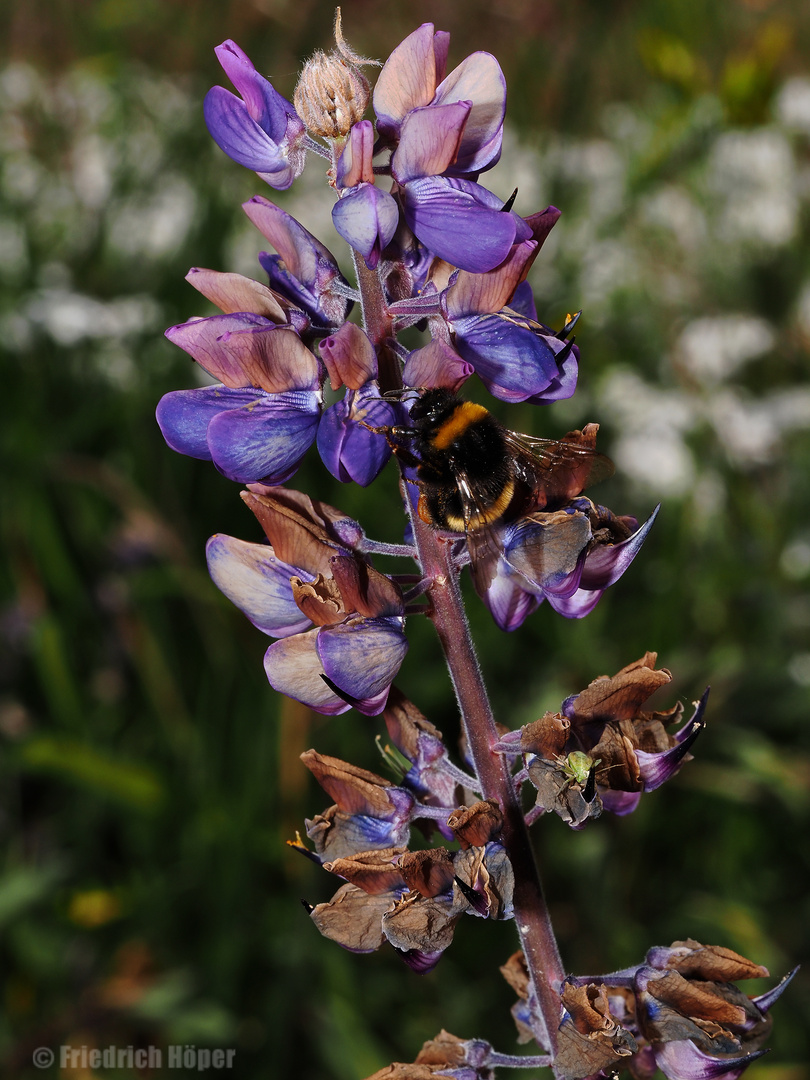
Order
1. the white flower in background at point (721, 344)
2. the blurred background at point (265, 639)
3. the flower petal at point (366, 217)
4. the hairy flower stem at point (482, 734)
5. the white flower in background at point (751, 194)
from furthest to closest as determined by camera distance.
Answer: the white flower in background at point (751, 194) < the white flower in background at point (721, 344) < the blurred background at point (265, 639) < the hairy flower stem at point (482, 734) < the flower petal at point (366, 217)

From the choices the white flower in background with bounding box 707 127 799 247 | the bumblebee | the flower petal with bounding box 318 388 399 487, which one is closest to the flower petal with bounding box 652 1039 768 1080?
the bumblebee

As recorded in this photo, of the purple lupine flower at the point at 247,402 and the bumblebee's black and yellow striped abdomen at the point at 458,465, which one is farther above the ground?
the purple lupine flower at the point at 247,402

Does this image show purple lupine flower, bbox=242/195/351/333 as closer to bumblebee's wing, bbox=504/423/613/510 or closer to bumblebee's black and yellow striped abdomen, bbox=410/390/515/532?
bumblebee's black and yellow striped abdomen, bbox=410/390/515/532

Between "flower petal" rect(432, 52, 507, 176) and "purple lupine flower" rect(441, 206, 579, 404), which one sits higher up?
"flower petal" rect(432, 52, 507, 176)

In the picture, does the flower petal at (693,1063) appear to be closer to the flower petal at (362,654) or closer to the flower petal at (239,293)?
the flower petal at (362,654)

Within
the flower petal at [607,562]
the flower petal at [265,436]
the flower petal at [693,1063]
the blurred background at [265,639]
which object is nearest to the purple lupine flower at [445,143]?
the flower petal at [265,436]

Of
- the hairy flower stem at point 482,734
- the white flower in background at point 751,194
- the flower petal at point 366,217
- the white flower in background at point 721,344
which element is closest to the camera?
the flower petal at point 366,217
